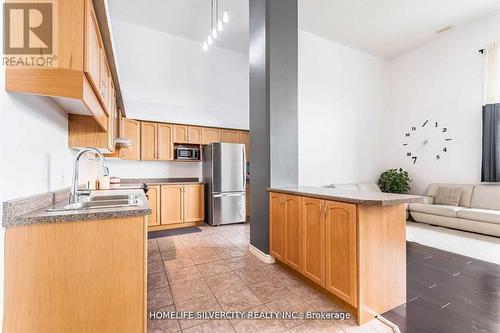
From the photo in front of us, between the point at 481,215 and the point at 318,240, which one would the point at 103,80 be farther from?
the point at 481,215

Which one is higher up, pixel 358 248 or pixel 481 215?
pixel 358 248

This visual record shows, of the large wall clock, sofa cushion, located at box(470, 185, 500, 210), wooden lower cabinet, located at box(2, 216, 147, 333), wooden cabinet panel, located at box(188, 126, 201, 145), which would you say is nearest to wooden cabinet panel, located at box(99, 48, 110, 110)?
wooden lower cabinet, located at box(2, 216, 147, 333)

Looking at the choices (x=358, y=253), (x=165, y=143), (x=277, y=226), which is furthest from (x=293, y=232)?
(x=165, y=143)

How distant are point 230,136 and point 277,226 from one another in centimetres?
302

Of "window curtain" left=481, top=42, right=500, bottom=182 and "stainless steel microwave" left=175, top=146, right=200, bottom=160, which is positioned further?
"stainless steel microwave" left=175, top=146, right=200, bottom=160

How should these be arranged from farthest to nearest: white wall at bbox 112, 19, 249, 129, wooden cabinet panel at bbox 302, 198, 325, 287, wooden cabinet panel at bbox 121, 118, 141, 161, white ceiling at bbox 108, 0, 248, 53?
white wall at bbox 112, 19, 249, 129 → wooden cabinet panel at bbox 121, 118, 141, 161 → white ceiling at bbox 108, 0, 248, 53 → wooden cabinet panel at bbox 302, 198, 325, 287

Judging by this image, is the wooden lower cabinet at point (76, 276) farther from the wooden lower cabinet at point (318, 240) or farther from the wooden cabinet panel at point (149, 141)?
the wooden cabinet panel at point (149, 141)

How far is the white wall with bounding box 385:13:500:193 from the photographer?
4.49m

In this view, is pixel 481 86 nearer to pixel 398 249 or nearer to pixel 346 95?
pixel 346 95

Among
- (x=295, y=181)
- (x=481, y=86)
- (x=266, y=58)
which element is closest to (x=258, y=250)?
(x=295, y=181)

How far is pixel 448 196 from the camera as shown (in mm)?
4566

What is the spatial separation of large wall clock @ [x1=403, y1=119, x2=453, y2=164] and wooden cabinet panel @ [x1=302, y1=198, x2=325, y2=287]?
4.54 metres

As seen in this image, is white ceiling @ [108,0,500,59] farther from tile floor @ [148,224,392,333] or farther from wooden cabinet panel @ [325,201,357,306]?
tile floor @ [148,224,392,333]

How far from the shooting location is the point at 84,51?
1.24 metres
